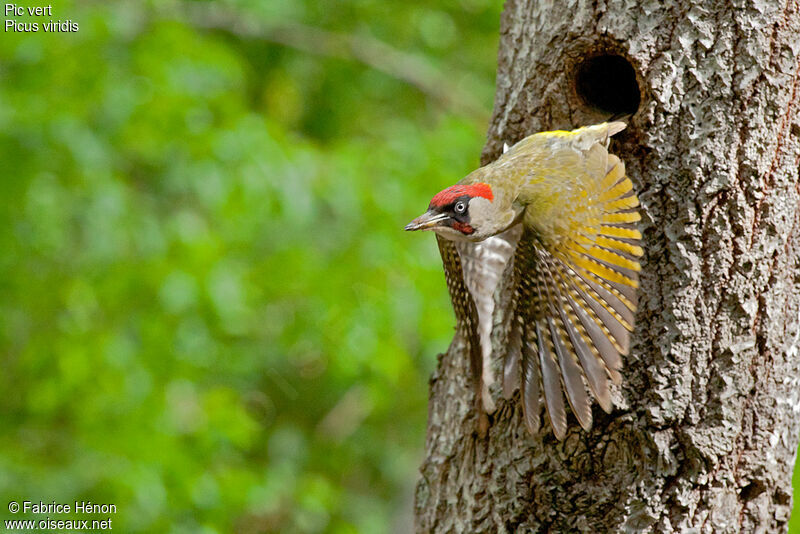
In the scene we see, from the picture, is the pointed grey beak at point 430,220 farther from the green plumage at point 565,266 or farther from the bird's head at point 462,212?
the green plumage at point 565,266

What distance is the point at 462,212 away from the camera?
8.93ft

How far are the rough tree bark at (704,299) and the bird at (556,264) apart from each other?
96 millimetres

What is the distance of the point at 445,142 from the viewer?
681 centimetres

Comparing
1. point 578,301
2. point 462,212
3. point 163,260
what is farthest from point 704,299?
point 163,260

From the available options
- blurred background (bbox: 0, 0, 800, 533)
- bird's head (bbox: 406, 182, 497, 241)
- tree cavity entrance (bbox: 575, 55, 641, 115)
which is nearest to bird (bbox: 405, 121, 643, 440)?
bird's head (bbox: 406, 182, 497, 241)

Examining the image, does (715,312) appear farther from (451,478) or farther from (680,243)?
(451,478)

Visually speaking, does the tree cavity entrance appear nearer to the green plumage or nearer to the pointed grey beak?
Result: the green plumage

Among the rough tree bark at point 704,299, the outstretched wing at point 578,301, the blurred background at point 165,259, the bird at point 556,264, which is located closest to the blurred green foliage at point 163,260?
the blurred background at point 165,259

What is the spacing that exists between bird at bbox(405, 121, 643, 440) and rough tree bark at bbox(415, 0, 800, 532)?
0.32ft

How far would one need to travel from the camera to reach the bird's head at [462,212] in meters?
2.70

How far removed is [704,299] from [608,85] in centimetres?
86

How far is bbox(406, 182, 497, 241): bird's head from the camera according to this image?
270 centimetres

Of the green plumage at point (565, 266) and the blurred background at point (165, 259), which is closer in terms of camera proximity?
the green plumage at point (565, 266)

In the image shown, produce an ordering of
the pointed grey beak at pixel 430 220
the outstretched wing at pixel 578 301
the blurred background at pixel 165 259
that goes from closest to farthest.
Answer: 1. the outstretched wing at pixel 578 301
2. the pointed grey beak at pixel 430 220
3. the blurred background at pixel 165 259
